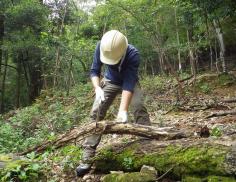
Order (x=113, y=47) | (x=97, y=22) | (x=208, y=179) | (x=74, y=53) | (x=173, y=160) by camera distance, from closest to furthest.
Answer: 1. (x=208, y=179)
2. (x=173, y=160)
3. (x=113, y=47)
4. (x=74, y=53)
5. (x=97, y=22)

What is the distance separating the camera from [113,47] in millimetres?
4770

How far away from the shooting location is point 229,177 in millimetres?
3846

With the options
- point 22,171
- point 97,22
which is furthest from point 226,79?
point 22,171

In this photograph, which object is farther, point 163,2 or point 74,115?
point 163,2

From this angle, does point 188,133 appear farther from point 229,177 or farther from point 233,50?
point 233,50

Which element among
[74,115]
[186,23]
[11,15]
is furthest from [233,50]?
[74,115]

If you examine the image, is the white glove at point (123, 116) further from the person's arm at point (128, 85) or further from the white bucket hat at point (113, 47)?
the white bucket hat at point (113, 47)

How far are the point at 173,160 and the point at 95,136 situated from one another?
4.00ft

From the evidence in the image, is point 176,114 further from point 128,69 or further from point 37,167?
point 37,167

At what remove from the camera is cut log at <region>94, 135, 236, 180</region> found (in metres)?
3.99

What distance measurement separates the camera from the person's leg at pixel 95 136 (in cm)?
493

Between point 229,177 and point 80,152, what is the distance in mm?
2514

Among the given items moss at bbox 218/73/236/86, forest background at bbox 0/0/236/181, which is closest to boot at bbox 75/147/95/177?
forest background at bbox 0/0/236/181

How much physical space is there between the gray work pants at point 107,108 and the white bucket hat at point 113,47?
1.46 ft
